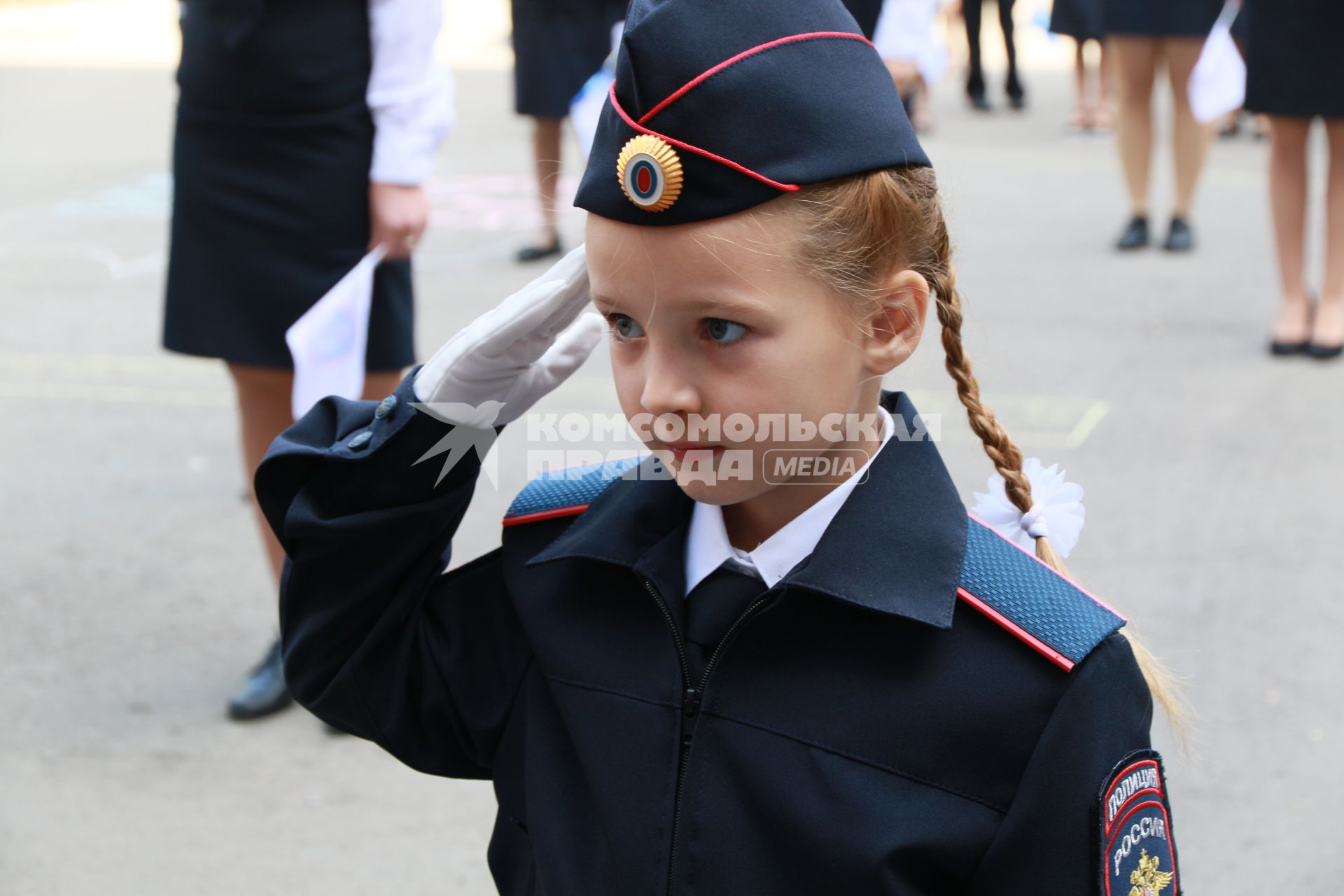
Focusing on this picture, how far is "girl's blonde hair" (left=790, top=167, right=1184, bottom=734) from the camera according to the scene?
52.2 inches

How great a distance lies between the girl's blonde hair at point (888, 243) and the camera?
133cm

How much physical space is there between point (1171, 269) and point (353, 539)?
5.40 meters

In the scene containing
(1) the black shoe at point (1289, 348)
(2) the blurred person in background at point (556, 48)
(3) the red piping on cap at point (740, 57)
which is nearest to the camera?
(3) the red piping on cap at point (740, 57)

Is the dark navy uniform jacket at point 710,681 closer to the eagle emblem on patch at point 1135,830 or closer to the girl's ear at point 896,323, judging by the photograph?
the eagle emblem on patch at point 1135,830

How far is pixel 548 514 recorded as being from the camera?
1.62m

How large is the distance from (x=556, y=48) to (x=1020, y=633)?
5516 mm

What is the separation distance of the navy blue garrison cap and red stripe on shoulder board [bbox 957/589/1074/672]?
1.34 ft

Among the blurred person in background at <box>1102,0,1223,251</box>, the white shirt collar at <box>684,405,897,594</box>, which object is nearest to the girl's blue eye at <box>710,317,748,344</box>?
the white shirt collar at <box>684,405,897,594</box>

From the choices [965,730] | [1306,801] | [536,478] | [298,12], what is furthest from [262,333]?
[1306,801]

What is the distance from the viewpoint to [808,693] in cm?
139

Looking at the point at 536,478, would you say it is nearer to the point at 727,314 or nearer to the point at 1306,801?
the point at 727,314

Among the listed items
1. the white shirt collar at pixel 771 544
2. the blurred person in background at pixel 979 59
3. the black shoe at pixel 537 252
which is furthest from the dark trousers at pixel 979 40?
the white shirt collar at pixel 771 544

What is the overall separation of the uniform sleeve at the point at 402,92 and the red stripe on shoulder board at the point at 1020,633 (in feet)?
6.16

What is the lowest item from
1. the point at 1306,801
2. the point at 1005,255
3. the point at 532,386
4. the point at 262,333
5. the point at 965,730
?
the point at 1005,255
